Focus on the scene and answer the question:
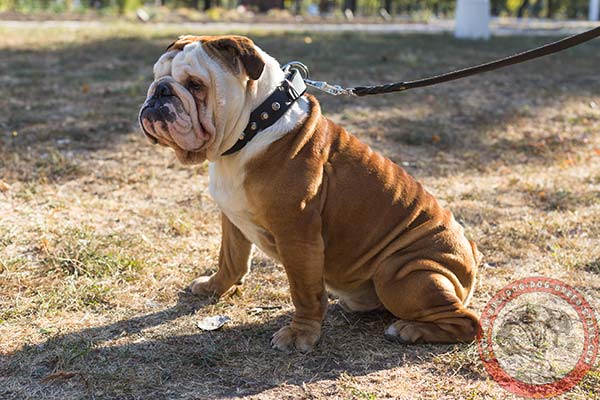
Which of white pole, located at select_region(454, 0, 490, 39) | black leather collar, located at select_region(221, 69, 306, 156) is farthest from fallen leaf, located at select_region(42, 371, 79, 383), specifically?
white pole, located at select_region(454, 0, 490, 39)

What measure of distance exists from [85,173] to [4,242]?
65.2 inches

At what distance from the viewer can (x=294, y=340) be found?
3.60 m

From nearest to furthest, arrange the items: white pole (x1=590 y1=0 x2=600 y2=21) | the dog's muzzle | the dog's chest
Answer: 1. the dog's muzzle
2. the dog's chest
3. white pole (x1=590 y1=0 x2=600 y2=21)

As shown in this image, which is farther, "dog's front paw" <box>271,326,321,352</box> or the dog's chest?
"dog's front paw" <box>271,326,321,352</box>

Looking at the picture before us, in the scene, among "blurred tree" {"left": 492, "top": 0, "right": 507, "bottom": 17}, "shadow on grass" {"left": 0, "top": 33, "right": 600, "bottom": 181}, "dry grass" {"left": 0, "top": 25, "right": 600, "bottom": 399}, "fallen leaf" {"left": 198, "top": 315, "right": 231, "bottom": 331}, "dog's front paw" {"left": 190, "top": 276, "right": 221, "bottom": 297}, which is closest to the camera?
"dry grass" {"left": 0, "top": 25, "right": 600, "bottom": 399}

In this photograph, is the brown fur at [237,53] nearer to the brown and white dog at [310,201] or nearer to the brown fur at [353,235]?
the brown and white dog at [310,201]

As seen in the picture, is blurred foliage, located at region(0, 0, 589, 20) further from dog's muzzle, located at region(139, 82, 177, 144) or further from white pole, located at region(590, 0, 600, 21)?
dog's muzzle, located at region(139, 82, 177, 144)

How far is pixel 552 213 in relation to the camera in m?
5.66

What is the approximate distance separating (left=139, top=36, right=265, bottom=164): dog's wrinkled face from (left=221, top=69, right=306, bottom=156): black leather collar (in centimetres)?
10

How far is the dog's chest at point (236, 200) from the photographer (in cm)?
347

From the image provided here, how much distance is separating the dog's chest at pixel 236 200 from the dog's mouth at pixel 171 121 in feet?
0.79

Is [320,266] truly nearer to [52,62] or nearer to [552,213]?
[552,213]

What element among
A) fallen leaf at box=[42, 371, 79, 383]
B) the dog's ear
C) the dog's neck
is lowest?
fallen leaf at box=[42, 371, 79, 383]

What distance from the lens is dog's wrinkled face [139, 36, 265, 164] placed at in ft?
10.5
